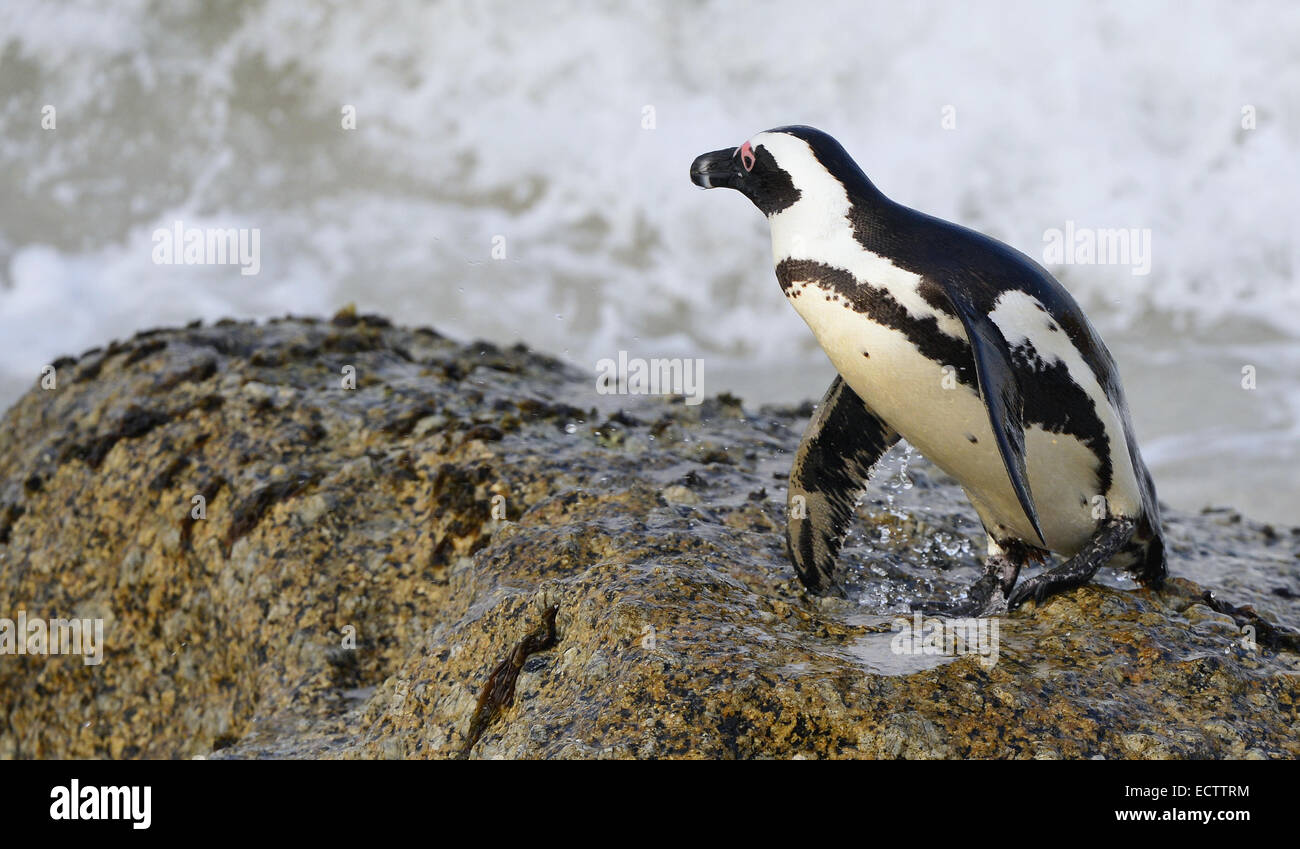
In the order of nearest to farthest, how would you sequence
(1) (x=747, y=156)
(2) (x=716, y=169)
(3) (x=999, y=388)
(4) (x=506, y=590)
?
1. (3) (x=999, y=388)
2. (4) (x=506, y=590)
3. (1) (x=747, y=156)
4. (2) (x=716, y=169)

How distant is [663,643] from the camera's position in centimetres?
444

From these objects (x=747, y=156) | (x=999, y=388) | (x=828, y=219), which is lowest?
(x=999, y=388)

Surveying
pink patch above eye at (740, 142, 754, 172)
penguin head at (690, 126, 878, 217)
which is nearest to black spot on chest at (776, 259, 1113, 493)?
penguin head at (690, 126, 878, 217)

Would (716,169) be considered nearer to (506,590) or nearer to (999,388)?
(999,388)

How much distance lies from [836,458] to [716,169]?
1664 mm

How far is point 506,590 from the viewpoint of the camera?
5285 mm

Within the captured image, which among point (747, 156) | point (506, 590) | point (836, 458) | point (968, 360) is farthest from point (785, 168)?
point (506, 590)

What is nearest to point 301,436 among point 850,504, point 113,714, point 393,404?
point 393,404

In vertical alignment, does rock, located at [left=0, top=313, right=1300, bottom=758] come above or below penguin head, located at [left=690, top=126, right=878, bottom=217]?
below

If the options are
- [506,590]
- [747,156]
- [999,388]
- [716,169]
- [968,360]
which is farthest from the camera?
[716,169]

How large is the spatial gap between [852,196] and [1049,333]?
3.62 feet

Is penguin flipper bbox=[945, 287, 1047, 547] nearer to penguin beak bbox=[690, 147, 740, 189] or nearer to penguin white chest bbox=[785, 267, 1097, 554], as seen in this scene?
penguin white chest bbox=[785, 267, 1097, 554]

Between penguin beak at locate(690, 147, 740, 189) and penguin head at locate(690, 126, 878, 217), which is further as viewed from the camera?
Answer: penguin beak at locate(690, 147, 740, 189)

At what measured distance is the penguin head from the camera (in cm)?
523
